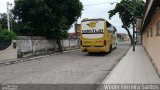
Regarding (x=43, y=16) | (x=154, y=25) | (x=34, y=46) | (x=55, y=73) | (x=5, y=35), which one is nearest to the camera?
(x=55, y=73)

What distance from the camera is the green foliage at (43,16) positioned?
30703mm

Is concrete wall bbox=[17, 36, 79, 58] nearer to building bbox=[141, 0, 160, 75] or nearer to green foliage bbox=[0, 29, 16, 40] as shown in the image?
green foliage bbox=[0, 29, 16, 40]

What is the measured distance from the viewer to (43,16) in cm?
3108

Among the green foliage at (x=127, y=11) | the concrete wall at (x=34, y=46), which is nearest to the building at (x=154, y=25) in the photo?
the concrete wall at (x=34, y=46)

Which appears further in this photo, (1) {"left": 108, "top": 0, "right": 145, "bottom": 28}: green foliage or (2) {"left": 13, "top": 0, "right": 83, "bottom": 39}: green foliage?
(1) {"left": 108, "top": 0, "right": 145, "bottom": 28}: green foliage

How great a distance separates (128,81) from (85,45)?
1645cm

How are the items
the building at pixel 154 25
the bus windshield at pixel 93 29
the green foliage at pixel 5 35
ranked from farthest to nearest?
the bus windshield at pixel 93 29 → the green foliage at pixel 5 35 → the building at pixel 154 25

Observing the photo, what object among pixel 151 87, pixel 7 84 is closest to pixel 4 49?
pixel 7 84

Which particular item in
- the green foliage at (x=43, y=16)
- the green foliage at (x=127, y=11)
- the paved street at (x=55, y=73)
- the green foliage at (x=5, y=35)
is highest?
the green foliage at (x=127, y=11)

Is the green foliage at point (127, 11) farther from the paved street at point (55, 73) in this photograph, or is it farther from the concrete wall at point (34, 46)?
the paved street at point (55, 73)

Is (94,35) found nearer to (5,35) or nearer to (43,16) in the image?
(43,16)

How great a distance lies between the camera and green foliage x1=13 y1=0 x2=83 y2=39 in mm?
30703

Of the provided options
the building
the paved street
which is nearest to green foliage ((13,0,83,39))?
the paved street

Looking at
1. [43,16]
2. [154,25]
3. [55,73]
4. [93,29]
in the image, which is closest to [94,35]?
[93,29]
